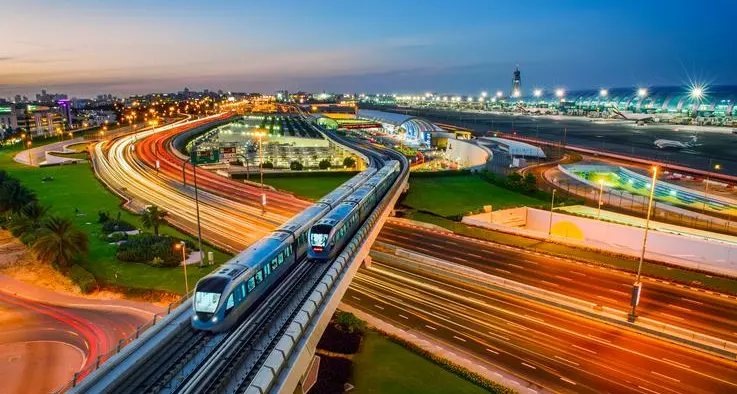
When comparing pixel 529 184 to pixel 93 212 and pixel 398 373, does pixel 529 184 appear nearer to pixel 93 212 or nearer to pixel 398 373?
pixel 398 373

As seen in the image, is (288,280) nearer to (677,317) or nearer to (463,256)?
(463,256)

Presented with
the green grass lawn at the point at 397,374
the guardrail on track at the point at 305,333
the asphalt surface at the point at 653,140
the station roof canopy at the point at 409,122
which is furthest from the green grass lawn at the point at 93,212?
the station roof canopy at the point at 409,122

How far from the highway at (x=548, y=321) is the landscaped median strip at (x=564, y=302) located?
2.27 feet

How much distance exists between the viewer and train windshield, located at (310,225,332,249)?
3142 centimetres

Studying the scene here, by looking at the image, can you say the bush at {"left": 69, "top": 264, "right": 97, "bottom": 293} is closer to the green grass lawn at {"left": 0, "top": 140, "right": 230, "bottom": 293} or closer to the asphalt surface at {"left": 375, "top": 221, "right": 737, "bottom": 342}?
the green grass lawn at {"left": 0, "top": 140, "right": 230, "bottom": 293}

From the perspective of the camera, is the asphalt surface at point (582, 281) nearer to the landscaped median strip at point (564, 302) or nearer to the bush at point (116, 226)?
the landscaped median strip at point (564, 302)

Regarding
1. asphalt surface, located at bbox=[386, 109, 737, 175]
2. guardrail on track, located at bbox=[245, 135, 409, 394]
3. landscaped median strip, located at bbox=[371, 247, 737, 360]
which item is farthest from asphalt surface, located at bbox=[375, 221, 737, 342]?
asphalt surface, located at bbox=[386, 109, 737, 175]

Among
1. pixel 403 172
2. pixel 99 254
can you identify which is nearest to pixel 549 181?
pixel 403 172

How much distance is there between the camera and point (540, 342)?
2895 centimetres

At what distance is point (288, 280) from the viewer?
94.9ft

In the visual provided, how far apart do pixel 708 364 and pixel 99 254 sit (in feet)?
159

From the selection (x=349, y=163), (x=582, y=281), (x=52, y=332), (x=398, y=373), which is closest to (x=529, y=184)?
(x=582, y=281)

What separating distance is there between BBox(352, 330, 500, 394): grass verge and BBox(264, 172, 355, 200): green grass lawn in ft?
123

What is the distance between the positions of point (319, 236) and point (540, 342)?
51.7ft
